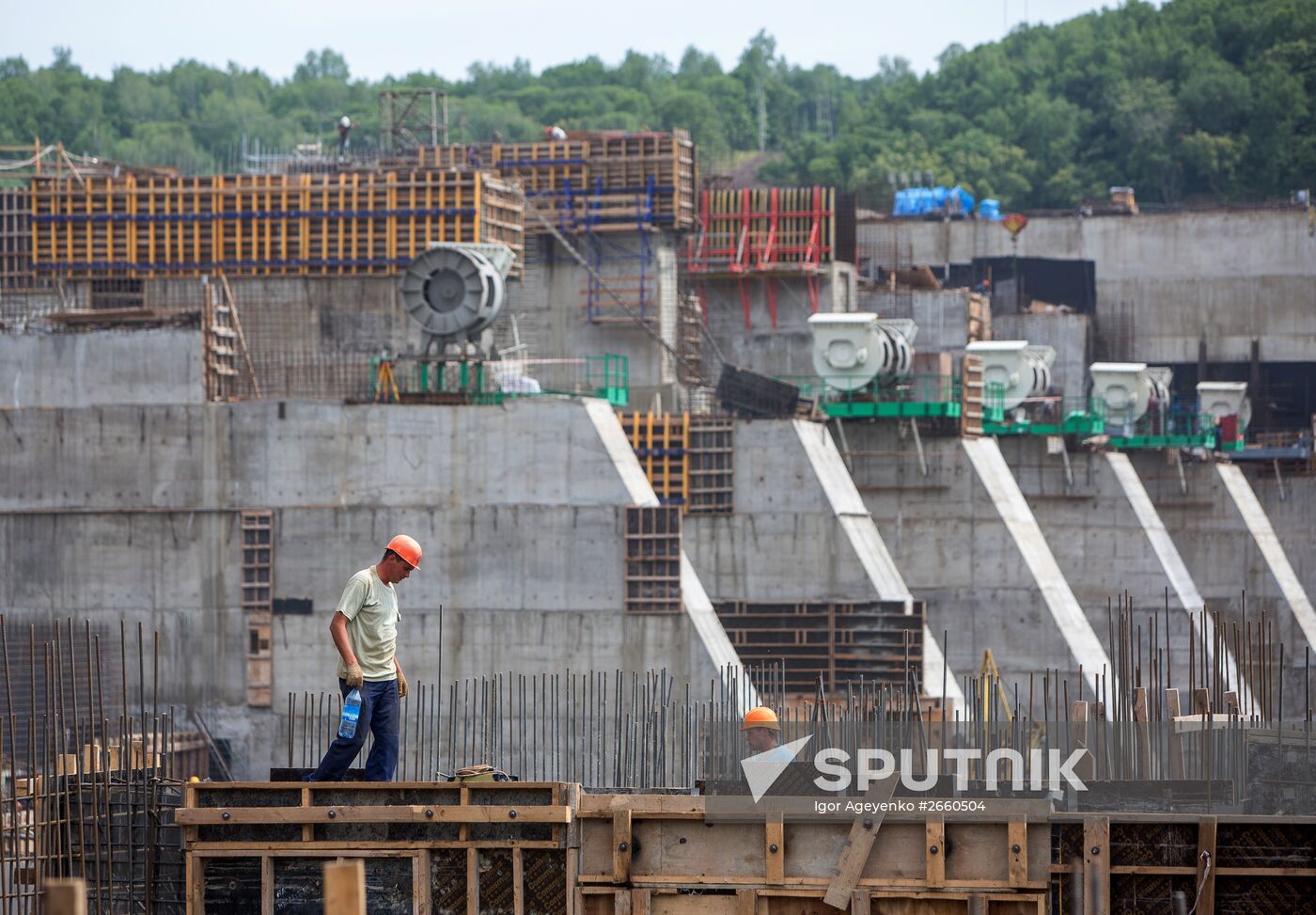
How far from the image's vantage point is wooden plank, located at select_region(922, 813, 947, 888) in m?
14.4

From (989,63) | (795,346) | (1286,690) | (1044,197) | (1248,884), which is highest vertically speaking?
(989,63)

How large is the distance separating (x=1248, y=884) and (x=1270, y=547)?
42.1 metres

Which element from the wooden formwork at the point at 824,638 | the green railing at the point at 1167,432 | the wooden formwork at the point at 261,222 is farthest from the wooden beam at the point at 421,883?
the green railing at the point at 1167,432

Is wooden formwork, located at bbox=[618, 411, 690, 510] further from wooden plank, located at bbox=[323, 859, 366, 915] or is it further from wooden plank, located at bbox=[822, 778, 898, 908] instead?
wooden plank, located at bbox=[323, 859, 366, 915]

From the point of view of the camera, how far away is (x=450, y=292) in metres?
37.9

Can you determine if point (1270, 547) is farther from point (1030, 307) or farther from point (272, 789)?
point (272, 789)

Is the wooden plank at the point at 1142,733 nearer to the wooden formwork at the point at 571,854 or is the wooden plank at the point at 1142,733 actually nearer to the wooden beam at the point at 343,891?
the wooden formwork at the point at 571,854

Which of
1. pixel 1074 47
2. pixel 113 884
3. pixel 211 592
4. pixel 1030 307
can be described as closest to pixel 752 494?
pixel 211 592

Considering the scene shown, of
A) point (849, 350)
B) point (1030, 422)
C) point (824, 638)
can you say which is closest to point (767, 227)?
point (1030, 422)

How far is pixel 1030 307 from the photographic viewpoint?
248 ft

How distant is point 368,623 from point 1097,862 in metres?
5.59

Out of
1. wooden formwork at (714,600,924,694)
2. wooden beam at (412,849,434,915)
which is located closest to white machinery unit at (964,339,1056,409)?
wooden formwork at (714,600,924,694)

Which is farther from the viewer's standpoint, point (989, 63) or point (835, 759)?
point (989, 63)

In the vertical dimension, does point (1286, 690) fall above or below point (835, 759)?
below
